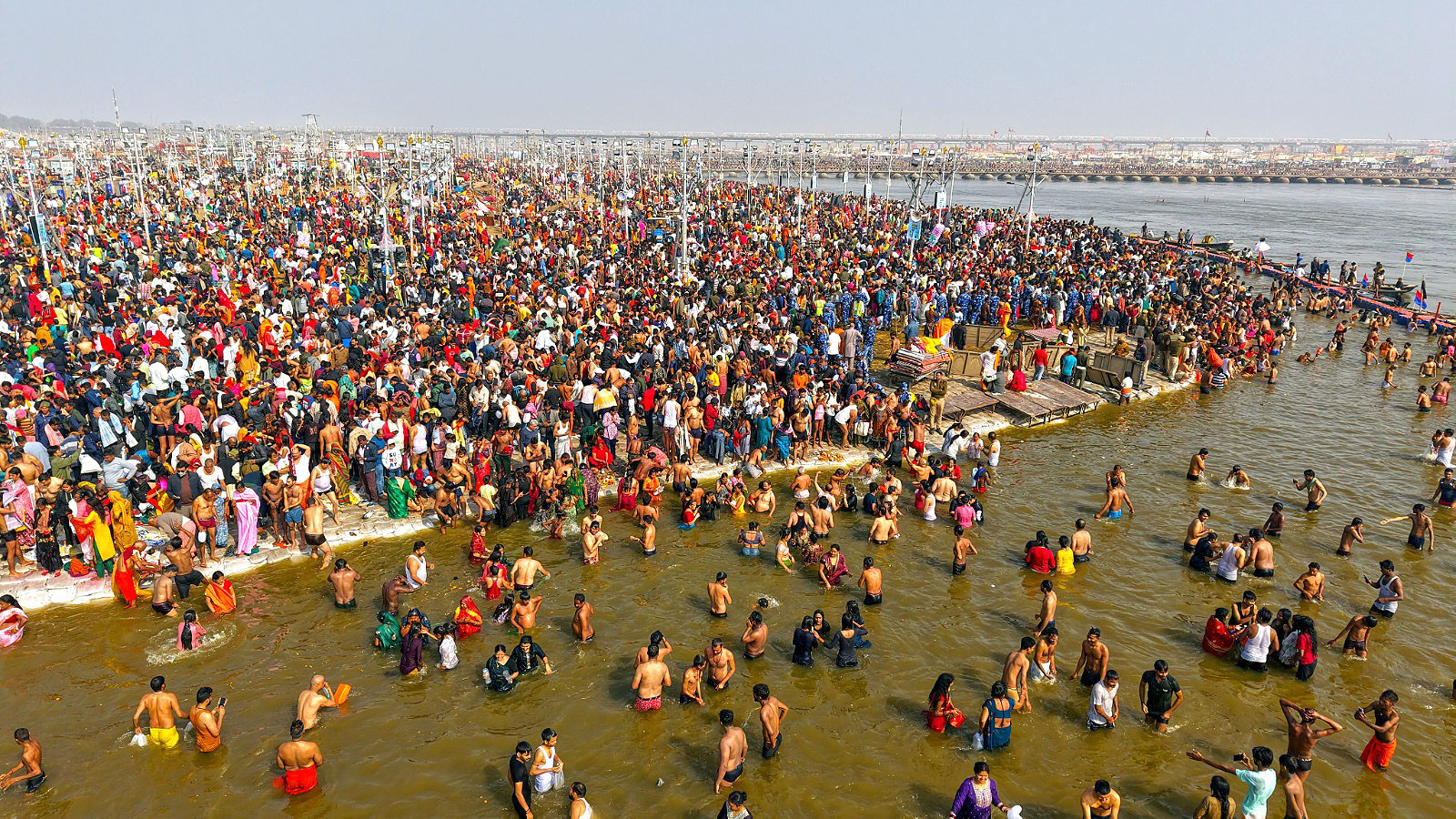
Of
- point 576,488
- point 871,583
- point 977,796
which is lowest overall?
point 977,796

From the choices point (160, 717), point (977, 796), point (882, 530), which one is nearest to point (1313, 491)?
point (882, 530)

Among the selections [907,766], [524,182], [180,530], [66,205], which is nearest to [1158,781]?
[907,766]

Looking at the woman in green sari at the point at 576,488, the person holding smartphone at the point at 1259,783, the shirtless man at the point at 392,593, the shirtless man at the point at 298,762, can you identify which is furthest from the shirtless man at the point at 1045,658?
the shirtless man at the point at 392,593

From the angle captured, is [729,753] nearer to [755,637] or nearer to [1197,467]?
[755,637]

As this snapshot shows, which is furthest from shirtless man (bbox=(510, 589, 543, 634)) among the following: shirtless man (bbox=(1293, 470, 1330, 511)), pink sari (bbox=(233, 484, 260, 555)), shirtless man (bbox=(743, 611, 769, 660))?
shirtless man (bbox=(1293, 470, 1330, 511))

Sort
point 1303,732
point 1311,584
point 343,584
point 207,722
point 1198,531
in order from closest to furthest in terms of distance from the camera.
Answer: point 1303,732, point 207,722, point 343,584, point 1311,584, point 1198,531

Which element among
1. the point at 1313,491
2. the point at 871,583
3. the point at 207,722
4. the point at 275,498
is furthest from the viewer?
the point at 1313,491

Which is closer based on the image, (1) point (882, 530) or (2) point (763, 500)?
(1) point (882, 530)
